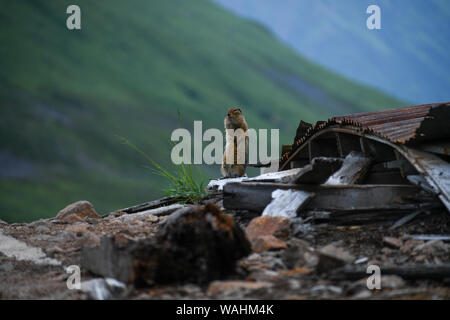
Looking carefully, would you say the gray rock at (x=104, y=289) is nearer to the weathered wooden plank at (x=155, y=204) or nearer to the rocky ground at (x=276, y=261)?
the rocky ground at (x=276, y=261)

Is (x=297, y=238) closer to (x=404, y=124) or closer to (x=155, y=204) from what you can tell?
(x=404, y=124)

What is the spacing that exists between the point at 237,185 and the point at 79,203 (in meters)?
2.90

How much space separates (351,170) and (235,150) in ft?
12.2

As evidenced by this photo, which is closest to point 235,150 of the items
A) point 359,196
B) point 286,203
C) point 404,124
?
point 404,124

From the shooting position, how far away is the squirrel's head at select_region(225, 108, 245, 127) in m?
8.48

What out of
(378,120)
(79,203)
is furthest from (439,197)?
(79,203)

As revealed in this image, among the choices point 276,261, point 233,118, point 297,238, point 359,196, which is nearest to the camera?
point 276,261

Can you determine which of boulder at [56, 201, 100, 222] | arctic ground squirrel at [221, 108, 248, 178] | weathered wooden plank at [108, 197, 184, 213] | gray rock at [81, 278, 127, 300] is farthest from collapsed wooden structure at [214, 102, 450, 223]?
arctic ground squirrel at [221, 108, 248, 178]

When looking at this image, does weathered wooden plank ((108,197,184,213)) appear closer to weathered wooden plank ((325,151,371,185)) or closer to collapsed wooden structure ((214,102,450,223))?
collapsed wooden structure ((214,102,450,223))

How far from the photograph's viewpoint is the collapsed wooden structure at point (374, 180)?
377cm

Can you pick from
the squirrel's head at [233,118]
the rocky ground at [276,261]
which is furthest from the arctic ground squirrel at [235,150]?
the rocky ground at [276,261]

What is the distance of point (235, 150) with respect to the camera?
8.09 meters

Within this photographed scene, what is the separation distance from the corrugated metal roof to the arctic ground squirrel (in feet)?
6.66
